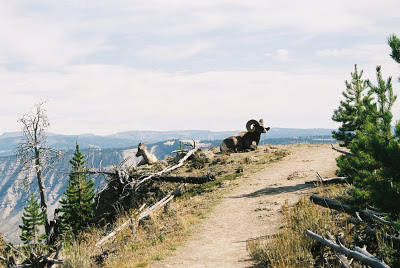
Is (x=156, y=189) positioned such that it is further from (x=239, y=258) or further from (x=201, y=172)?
(x=239, y=258)

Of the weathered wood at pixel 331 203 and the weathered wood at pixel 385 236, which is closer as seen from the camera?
the weathered wood at pixel 385 236

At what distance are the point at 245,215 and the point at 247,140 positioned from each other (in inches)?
609

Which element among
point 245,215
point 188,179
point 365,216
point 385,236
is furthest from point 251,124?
point 385,236

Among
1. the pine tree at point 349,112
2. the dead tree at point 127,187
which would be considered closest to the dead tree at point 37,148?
the dead tree at point 127,187

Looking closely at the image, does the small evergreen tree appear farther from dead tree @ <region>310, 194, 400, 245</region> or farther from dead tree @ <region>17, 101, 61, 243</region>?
dead tree @ <region>17, 101, 61, 243</region>

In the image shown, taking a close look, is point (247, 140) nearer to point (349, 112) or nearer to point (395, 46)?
point (349, 112)

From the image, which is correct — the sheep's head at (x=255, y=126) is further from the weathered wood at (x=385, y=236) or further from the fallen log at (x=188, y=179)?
the weathered wood at (x=385, y=236)

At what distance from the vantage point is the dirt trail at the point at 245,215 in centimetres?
958

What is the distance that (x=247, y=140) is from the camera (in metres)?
29.0

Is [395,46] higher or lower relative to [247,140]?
higher

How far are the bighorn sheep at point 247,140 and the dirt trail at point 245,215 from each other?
4.60 metres

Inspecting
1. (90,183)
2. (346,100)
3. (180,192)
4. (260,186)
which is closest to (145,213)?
(180,192)

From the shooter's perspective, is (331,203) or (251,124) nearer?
(331,203)

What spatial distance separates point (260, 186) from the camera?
1862 cm
